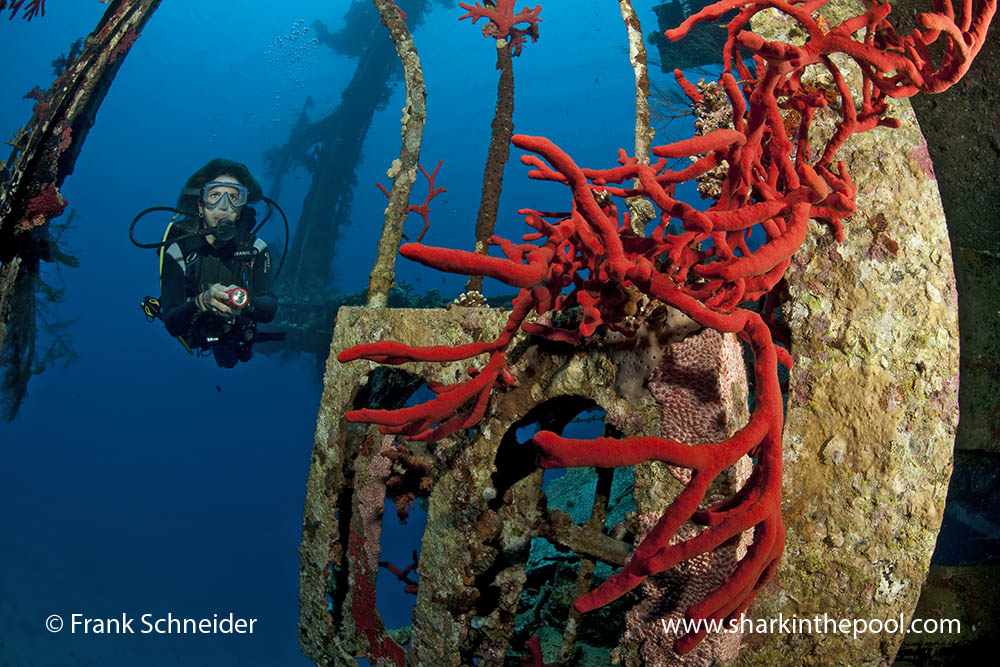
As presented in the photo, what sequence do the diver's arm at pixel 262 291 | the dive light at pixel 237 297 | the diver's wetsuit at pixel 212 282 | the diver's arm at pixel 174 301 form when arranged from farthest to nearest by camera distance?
the diver's arm at pixel 262 291, the diver's wetsuit at pixel 212 282, the diver's arm at pixel 174 301, the dive light at pixel 237 297

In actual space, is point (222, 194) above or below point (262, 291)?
above

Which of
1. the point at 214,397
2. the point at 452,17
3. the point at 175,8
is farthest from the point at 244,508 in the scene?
the point at 175,8

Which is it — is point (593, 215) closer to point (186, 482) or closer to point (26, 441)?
point (186, 482)

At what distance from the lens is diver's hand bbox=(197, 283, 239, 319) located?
7004 mm

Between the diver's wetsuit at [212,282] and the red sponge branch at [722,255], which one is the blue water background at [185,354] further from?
the red sponge branch at [722,255]

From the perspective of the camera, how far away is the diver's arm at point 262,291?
8102 mm

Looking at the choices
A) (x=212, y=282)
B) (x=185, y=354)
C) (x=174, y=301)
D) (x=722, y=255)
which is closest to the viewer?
(x=722, y=255)

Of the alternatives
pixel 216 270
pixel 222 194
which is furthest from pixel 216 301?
pixel 222 194

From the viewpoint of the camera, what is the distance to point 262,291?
8539 mm

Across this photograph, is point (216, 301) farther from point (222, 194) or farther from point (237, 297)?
point (222, 194)

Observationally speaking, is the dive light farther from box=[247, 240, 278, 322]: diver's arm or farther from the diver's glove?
box=[247, 240, 278, 322]: diver's arm

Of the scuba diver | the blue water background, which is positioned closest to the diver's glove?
the scuba diver

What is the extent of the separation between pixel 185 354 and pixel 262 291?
214 feet

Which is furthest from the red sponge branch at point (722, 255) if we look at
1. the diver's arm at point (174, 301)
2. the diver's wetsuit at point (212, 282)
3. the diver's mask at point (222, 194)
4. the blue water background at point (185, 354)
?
the diver's mask at point (222, 194)
